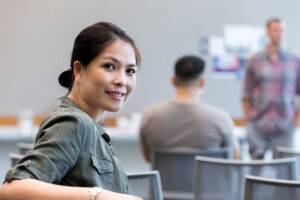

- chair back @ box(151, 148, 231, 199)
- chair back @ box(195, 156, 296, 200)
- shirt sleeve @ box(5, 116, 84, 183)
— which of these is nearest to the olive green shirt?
shirt sleeve @ box(5, 116, 84, 183)

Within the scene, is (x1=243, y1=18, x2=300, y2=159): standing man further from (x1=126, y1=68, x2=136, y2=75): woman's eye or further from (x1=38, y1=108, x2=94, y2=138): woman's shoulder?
(x1=38, y1=108, x2=94, y2=138): woman's shoulder

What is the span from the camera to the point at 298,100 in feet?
17.2

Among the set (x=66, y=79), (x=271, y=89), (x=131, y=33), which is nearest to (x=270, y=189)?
(x=66, y=79)

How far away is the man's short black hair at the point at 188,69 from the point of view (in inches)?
149

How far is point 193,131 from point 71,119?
2436mm

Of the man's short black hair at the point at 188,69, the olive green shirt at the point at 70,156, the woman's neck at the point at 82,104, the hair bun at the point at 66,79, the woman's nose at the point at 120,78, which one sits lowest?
the olive green shirt at the point at 70,156

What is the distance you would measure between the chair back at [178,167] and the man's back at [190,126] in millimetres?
92

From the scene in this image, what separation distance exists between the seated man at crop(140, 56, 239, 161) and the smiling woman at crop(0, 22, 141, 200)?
6.90ft

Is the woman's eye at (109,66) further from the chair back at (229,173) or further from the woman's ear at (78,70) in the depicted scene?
the chair back at (229,173)

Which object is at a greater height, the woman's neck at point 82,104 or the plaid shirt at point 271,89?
the plaid shirt at point 271,89

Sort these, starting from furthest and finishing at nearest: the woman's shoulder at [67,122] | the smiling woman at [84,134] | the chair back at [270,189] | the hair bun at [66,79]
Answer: the chair back at [270,189] → the hair bun at [66,79] → the woman's shoulder at [67,122] → the smiling woman at [84,134]

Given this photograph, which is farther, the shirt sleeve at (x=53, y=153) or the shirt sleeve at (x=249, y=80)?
the shirt sleeve at (x=249, y=80)

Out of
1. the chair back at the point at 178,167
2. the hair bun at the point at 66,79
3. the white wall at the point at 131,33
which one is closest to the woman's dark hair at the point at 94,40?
the hair bun at the point at 66,79

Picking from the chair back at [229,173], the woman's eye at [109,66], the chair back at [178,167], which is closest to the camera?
the woman's eye at [109,66]
